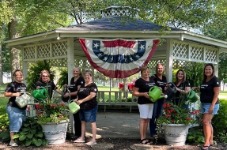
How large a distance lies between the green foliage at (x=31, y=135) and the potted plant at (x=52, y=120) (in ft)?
0.50

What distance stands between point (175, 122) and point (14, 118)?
3.42 meters

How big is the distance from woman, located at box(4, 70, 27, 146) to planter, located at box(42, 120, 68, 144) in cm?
59

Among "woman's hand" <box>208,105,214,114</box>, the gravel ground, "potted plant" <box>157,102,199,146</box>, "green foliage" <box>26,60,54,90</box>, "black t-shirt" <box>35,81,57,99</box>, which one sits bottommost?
the gravel ground

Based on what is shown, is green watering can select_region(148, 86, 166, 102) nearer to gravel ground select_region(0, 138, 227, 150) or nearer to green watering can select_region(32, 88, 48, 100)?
gravel ground select_region(0, 138, 227, 150)

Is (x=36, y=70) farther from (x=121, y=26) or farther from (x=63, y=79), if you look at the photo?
(x=121, y=26)

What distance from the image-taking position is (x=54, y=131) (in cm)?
629

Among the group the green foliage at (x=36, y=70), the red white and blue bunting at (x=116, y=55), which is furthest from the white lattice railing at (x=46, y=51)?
the red white and blue bunting at (x=116, y=55)

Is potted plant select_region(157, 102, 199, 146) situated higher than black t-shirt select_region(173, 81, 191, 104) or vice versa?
black t-shirt select_region(173, 81, 191, 104)

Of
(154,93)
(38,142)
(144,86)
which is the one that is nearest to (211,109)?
(154,93)

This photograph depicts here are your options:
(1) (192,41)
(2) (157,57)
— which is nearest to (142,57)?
(1) (192,41)

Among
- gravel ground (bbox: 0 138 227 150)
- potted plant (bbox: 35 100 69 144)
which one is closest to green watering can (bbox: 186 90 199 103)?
gravel ground (bbox: 0 138 227 150)

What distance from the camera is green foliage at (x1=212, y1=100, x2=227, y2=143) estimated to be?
680cm

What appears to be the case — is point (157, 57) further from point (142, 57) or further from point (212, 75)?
point (212, 75)

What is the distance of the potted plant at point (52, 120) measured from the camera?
621 cm
